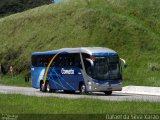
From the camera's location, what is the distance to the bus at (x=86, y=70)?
3369 cm

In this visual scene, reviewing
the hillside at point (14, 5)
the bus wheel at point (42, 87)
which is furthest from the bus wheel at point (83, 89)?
the hillside at point (14, 5)

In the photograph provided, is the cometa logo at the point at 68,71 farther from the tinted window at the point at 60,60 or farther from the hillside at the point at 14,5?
the hillside at the point at 14,5

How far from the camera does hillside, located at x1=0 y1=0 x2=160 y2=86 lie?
57.4 meters

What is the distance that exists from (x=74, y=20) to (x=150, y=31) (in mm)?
10121

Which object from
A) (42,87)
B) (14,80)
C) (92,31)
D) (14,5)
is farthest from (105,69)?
(14,5)

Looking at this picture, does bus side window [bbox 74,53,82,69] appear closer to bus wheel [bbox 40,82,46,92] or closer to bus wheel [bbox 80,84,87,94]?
bus wheel [bbox 80,84,87,94]

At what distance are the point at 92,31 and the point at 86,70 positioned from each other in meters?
28.2

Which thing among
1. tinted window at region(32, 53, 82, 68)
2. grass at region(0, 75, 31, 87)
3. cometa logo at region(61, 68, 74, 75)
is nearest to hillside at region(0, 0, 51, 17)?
grass at region(0, 75, 31, 87)

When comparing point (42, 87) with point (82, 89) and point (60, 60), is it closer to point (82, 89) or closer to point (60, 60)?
point (60, 60)

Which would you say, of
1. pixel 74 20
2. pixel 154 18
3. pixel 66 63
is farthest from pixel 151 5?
pixel 66 63

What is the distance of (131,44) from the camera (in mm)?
58656

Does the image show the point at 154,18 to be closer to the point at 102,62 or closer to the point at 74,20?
the point at 74,20

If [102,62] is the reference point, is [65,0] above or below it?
above

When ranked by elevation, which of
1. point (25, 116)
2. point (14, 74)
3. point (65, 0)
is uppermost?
point (65, 0)
